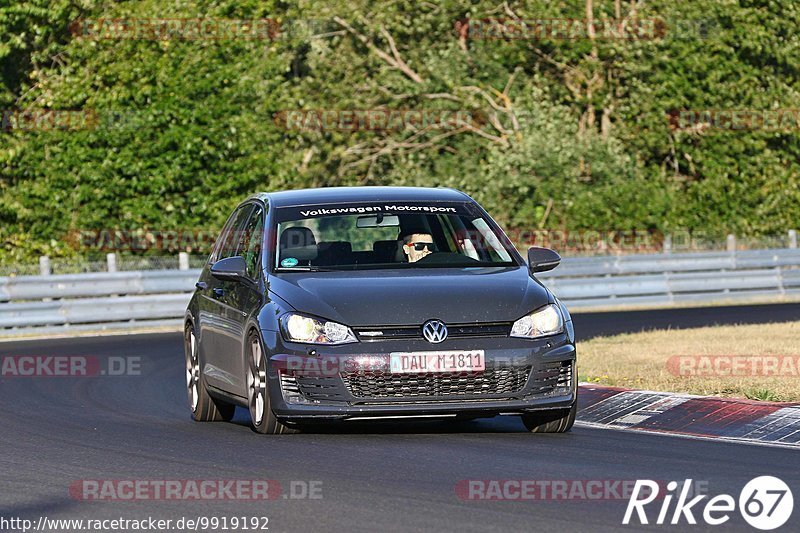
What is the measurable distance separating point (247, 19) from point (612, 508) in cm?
3193

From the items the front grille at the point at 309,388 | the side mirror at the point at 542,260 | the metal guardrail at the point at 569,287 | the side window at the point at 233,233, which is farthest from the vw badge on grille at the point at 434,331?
the metal guardrail at the point at 569,287

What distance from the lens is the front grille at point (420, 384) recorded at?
10031mm

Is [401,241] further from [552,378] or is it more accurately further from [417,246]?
[552,378]

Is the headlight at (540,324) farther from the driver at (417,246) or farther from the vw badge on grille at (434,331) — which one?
the driver at (417,246)

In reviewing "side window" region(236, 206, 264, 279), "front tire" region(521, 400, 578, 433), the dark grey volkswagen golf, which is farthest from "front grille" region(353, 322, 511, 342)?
"side window" region(236, 206, 264, 279)

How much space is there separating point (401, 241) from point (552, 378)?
1.68 m

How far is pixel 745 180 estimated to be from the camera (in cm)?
3925

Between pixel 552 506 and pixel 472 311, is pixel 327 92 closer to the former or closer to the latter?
pixel 472 311

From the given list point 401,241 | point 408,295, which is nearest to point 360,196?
point 401,241

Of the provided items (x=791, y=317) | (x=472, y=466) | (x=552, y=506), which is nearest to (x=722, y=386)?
(x=472, y=466)

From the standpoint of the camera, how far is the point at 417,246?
11.5 m

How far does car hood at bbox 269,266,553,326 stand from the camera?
10133mm

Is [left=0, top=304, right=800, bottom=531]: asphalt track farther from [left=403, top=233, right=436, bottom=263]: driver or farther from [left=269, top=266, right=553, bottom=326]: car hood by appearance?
[left=403, top=233, right=436, bottom=263]: driver

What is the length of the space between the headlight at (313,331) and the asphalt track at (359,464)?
2.08ft
